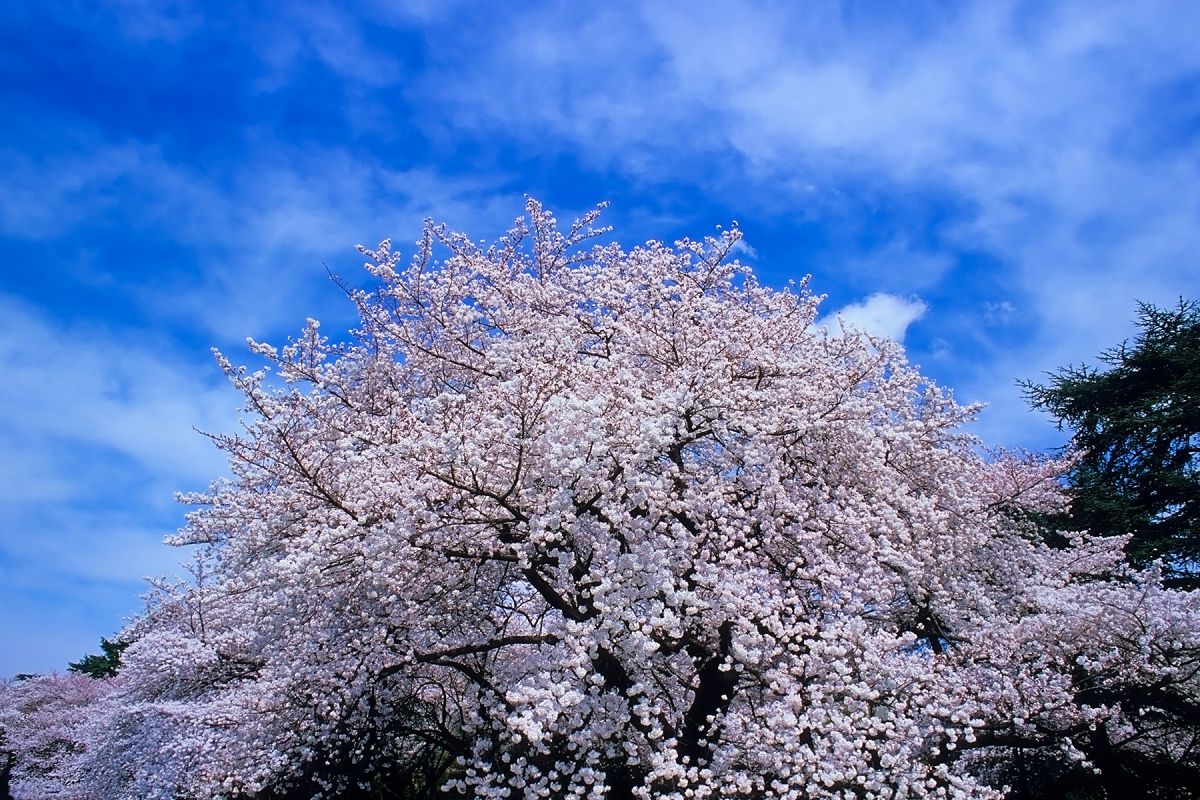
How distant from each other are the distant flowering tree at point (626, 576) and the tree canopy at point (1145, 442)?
8.78m

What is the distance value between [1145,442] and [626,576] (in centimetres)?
2275

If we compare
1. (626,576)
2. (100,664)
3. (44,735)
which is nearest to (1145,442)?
(626,576)

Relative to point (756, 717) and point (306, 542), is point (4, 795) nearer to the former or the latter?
point (306, 542)

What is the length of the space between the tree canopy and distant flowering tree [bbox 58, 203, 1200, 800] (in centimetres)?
878

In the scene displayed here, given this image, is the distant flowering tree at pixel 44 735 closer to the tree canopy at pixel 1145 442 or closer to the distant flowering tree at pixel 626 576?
the distant flowering tree at pixel 626 576

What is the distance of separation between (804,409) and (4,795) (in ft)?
108

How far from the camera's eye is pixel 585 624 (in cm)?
747

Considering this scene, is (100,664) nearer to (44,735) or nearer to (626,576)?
(44,735)

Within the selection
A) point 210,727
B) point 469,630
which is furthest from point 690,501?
point 210,727

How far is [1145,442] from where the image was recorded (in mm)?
23125

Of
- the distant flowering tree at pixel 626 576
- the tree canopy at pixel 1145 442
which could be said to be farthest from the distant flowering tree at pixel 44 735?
the tree canopy at pixel 1145 442

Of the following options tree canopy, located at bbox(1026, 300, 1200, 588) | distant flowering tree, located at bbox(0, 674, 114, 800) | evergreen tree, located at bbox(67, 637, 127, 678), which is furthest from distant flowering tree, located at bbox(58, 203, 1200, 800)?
evergreen tree, located at bbox(67, 637, 127, 678)

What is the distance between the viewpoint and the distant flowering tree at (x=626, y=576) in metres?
7.88

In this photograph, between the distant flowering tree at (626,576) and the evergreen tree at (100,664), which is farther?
the evergreen tree at (100,664)
